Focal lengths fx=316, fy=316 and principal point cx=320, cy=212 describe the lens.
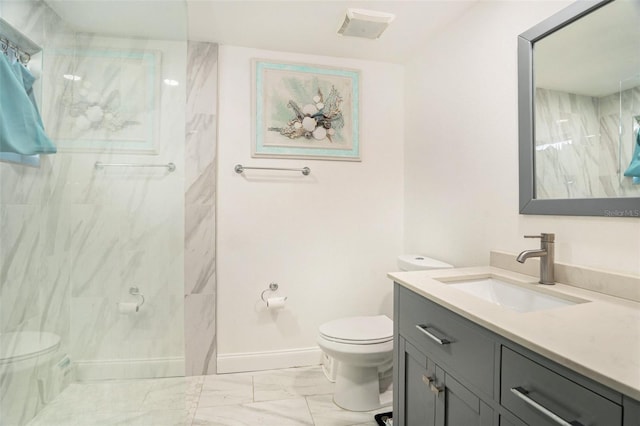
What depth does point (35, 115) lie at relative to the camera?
0.93 m

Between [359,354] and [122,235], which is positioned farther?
[359,354]

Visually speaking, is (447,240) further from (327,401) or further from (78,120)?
(78,120)

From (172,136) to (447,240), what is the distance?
168cm

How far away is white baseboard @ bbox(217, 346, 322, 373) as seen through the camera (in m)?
2.15

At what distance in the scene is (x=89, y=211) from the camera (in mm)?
1141

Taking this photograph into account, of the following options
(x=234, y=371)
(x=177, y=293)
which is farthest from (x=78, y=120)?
(x=234, y=371)

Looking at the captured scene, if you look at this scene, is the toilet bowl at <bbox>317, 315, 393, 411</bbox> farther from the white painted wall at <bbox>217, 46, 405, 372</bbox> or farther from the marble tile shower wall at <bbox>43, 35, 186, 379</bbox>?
the marble tile shower wall at <bbox>43, 35, 186, 379</bbox>

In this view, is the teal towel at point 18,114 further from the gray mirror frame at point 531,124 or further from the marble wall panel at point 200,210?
the gray mirror frame at point 531,124

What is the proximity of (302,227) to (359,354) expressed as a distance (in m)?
0.95

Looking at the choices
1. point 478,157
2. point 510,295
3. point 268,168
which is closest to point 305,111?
point 268,168

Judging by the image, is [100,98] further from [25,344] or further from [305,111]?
[305,111]

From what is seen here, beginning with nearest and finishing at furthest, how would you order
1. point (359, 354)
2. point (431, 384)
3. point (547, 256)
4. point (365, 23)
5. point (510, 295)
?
1. point (431, 384)
2. point (547, 256)
3. point (510, 295)
4. point (359, 354)
5. point (365, 23)

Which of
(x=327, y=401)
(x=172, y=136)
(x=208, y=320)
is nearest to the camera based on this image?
(x=172, y=136)

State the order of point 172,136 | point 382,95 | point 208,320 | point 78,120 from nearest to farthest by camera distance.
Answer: point 78,120 < point 172,136 < point 208,320 < point 382,95
